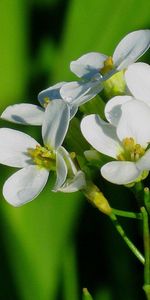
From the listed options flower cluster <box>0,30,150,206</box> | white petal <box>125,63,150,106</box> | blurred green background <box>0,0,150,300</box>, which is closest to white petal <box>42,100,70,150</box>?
flower cluster <box>0,30,150,206</box>

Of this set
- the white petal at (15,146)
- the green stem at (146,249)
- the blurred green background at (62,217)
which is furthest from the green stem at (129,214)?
the blurred green background at (62,217)

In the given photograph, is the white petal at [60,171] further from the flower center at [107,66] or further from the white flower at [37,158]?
the flower center at [107,66]

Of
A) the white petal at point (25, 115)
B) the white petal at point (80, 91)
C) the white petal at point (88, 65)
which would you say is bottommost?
the white petal at point (25, 115)

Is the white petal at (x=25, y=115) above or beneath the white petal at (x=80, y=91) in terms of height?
beneath

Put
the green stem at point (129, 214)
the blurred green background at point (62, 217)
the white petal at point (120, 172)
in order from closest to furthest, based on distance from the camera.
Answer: the white petal at point (120, 172) → the green stem at point (129, 214) → the blurred green background at point (62, 217)

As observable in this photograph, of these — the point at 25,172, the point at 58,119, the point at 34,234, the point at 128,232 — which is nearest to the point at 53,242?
the point at 34,234

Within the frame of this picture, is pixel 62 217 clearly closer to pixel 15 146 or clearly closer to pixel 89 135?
pixel 15 146

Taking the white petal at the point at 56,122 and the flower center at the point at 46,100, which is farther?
the flower center at the point at 46,100
